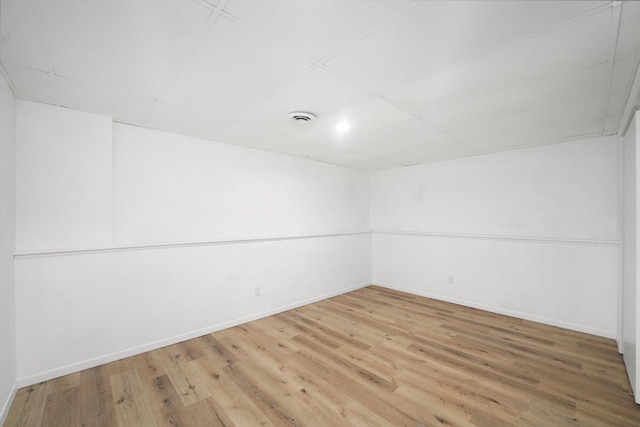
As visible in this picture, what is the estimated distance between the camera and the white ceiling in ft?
4.04

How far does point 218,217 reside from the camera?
3.37 metres

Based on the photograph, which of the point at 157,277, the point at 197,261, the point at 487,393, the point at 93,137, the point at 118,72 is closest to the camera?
the point at 118,72

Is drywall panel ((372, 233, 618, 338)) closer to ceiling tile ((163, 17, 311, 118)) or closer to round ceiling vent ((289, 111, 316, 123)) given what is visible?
round ceiling vent ((289, 111, 316, 123))

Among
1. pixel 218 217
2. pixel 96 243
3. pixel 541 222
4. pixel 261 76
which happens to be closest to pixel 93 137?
pixel 96 243

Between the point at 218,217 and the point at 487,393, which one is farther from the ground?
the point at 218,217

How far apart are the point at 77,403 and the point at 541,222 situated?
205 inches

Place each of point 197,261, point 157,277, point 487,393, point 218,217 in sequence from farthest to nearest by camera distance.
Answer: point 218,217 < point 197,261 < point 157,277 < point 487,393

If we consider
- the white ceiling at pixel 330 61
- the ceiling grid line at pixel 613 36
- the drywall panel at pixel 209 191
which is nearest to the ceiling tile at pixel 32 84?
the white ceiling at pixel 330 61

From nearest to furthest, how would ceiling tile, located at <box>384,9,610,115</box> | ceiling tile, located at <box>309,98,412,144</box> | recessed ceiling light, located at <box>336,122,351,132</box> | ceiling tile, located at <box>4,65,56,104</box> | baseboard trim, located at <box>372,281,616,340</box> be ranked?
ceiling tile, located at <box>384,9,610,115</box>, ceiling tile, located at <box>4,65,56,104</box>, ceiling tile, located at <box>309,98,412,144</box>, recessed ceiling light, located at <box>336,122,351,132</box>, baseboard trim, located at <box>372,281,616,340</box>

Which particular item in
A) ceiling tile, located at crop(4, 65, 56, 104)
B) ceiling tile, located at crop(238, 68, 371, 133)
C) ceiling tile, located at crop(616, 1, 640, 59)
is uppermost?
ceiling tile, located at crop(4, 65, 56, 104)

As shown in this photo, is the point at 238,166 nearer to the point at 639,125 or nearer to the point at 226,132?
the point at 226,132

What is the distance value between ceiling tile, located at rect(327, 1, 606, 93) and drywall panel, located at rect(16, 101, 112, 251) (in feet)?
7.83

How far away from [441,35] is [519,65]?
0.67m

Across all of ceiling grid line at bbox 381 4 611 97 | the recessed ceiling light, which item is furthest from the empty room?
the recessed ceiling light
